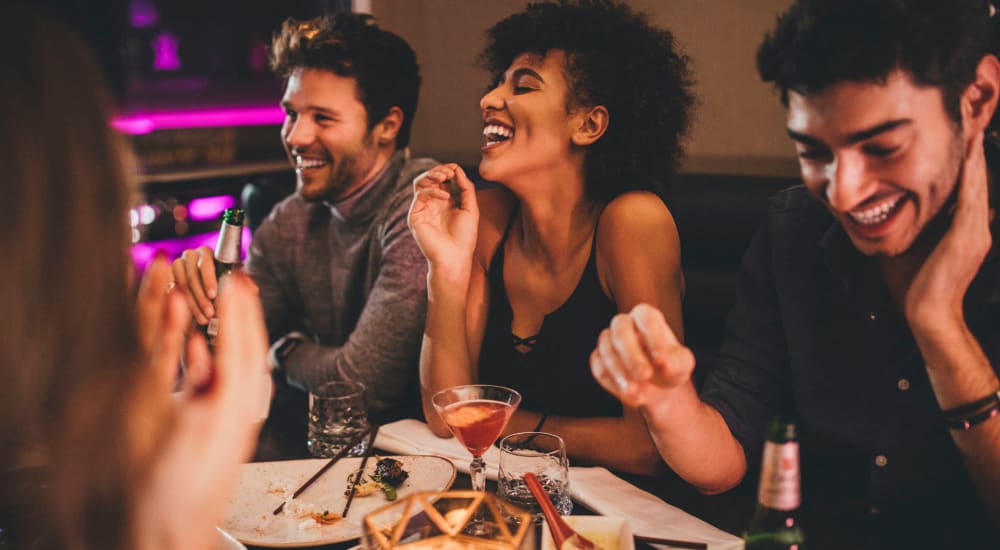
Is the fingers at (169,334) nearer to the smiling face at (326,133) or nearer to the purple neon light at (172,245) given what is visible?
the smiling face at (326,133)

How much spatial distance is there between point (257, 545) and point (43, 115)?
0.75 m

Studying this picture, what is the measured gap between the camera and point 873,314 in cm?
149

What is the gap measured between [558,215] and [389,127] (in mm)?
804

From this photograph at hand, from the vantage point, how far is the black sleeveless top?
1919 mm

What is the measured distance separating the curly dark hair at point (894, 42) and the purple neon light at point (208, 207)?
4.08 metres

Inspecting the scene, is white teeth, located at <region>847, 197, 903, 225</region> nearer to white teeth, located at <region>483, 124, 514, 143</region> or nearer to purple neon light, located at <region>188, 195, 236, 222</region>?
white teeth, located at <region>483, 124, 514, 143</region>

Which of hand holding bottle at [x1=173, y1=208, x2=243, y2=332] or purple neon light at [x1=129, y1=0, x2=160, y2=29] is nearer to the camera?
hand holding bottle at [x1=173, y1=208, x2=243, y2=332]

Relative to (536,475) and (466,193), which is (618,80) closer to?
(466,193)

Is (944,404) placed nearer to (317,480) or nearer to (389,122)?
(317,480)

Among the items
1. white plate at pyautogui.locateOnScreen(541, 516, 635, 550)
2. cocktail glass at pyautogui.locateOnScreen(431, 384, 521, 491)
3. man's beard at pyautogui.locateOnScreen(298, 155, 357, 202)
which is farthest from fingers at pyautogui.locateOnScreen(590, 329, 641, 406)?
man's beard at pyautogui.locateOnScreen(298, 155, 357, 202)

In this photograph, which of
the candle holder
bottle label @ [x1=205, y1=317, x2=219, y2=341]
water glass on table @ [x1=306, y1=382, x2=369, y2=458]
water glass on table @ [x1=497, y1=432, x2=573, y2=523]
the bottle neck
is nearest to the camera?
the candle holder

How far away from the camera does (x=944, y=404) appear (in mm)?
1297

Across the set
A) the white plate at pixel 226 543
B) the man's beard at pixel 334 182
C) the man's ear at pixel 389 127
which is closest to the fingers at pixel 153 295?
the white plate at pixel 226 543

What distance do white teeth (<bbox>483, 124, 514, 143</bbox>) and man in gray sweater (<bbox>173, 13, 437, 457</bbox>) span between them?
42 cm
